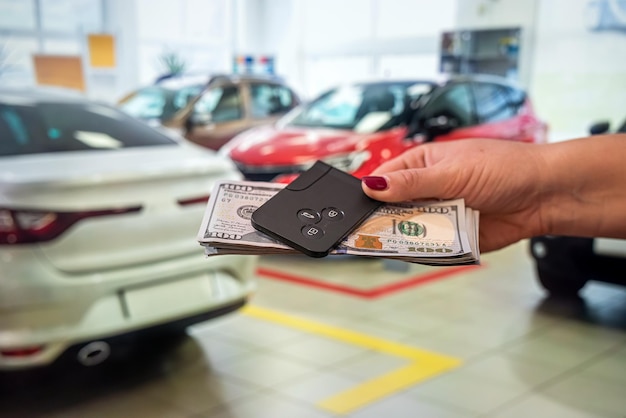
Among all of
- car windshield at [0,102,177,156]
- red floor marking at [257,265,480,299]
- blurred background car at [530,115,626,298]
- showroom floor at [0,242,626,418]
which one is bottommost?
red floor marking at [257,265,480,299]

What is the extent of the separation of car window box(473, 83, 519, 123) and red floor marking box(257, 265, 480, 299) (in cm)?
116

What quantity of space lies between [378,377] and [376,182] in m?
1.90

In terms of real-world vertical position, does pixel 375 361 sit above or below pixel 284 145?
below

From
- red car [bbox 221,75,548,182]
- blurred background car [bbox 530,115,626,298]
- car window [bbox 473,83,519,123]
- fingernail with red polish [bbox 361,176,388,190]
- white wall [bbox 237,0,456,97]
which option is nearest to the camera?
fingernail with red polish [bbox 361,176,388,190]

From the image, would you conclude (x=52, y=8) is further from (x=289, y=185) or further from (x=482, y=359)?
(x=289, y=185)

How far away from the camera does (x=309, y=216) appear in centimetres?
94

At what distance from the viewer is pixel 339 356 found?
2984mm

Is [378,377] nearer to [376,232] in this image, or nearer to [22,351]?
[22,351]

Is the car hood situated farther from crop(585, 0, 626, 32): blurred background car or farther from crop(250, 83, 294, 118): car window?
crop(585, 0, 626, 32): blurred background car

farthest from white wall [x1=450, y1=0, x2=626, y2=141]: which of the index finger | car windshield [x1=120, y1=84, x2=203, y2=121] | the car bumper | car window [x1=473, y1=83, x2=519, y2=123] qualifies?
the index finger

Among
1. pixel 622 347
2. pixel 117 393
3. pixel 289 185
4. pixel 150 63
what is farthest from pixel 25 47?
pixel 289 185

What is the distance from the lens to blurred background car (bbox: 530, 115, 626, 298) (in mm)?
3269

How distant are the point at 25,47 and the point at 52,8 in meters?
1.00

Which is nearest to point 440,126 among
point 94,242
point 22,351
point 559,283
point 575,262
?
point 94,242
